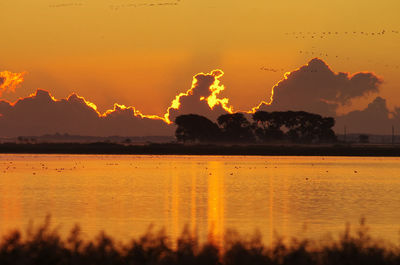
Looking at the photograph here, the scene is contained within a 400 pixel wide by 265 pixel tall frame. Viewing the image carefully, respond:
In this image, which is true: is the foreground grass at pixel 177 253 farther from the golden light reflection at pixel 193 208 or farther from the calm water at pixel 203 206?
the golden light reflection at pixel 193 208

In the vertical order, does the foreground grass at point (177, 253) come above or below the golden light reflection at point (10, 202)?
above

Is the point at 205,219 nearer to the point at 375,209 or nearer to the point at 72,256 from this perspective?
the point at 375,209

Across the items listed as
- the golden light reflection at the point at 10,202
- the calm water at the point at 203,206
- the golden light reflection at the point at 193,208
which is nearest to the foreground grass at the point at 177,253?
the calm water at the point at 203,206

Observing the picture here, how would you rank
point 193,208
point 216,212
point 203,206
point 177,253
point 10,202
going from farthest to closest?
point 10,202, point 203,206, point 193,208, point 216,212, point 177,253

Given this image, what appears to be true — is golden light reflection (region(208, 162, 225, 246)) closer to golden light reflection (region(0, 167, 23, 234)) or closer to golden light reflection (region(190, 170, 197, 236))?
golden light reflection (region(190, 170, 197, 236))

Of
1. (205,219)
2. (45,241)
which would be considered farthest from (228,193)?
(45,241)

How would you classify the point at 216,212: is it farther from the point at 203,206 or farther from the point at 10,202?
the point at 10,202

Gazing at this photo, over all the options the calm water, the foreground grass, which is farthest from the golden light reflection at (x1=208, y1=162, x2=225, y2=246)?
the foreground grass

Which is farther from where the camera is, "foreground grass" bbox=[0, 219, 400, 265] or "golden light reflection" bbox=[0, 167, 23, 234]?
"golden light reflection" bbox=[0, 167, 23, 234]

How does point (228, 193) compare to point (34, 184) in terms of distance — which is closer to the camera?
point (228, 193)

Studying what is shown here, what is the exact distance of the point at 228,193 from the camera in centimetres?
6325

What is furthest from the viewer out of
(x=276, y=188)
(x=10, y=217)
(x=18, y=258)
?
(x=276, y=188)

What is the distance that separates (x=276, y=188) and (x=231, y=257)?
48.8 meters

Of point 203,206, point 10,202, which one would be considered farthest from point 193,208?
point 10,202
